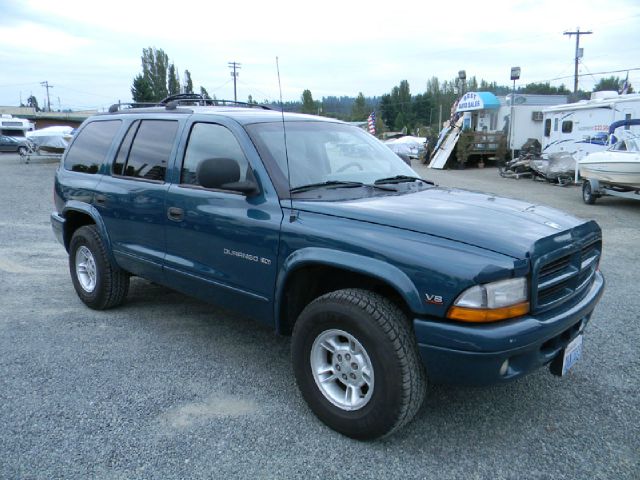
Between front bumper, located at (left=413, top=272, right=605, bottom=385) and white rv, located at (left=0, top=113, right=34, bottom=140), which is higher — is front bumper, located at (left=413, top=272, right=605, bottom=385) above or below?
below

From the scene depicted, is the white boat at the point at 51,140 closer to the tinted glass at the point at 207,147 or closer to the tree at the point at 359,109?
the tinted glass at the point at 207,147

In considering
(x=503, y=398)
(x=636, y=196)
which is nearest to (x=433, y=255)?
(x=503, y=398)

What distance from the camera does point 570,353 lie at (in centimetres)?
295

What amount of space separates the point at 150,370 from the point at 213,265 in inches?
36.1

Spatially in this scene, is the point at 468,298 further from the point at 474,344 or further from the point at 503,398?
the point at 503,398

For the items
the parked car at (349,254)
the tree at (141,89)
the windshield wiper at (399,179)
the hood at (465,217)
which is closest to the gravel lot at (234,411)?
the parked car at (349,254)

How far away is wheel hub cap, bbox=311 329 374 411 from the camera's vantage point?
2.85 m

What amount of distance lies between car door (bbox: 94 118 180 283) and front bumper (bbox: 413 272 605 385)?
2323 mm

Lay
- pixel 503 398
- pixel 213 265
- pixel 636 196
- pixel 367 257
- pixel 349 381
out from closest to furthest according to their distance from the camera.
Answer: pixel 367 257 < pixel 349 381 < pixel 503 398 < pixel 213 265 < pixel 636 196

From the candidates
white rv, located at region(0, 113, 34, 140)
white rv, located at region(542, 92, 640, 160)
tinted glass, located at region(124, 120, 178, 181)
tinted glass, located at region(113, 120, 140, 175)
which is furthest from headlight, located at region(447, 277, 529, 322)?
white rv, located at region(0, 113, 34, 140)

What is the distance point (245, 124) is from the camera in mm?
3592

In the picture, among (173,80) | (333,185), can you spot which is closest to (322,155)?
(333,185)

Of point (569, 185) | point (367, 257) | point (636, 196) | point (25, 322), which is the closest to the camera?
point (367, 257)

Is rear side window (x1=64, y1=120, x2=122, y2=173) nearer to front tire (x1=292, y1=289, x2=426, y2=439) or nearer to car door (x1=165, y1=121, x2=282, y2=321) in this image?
car door (x1=165, y1=121, x2=282, y2=321)
